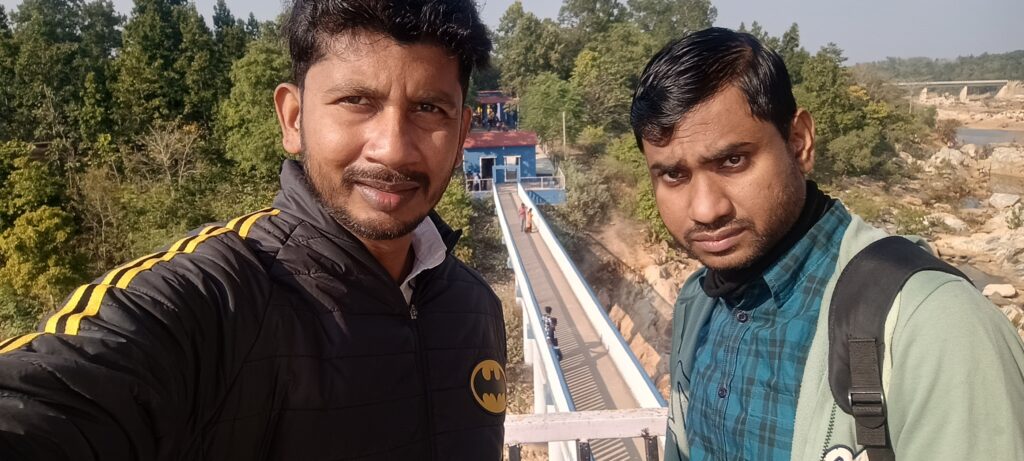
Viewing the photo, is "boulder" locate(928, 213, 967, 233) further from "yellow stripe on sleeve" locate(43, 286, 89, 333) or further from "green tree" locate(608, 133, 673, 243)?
"yellow stripe on sleeve" locate(43, 286, 89, 333)

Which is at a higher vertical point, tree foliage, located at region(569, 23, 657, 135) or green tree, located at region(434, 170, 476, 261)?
tree foliage, located at region(569, 23, 657, 135)

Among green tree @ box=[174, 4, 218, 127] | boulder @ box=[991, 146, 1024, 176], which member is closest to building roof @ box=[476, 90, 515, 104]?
green tree @ box=[174, 4, 218, 127]

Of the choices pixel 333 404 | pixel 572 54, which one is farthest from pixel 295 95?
pixel 572 54

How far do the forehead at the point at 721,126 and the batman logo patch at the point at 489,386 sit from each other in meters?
0.74

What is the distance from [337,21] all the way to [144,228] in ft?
57.3

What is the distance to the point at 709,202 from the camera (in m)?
1.33

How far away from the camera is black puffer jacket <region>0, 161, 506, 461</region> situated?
31.4 inches

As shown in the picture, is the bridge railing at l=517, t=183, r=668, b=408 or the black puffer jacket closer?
the black puffer jacket

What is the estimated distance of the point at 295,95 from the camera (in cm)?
135

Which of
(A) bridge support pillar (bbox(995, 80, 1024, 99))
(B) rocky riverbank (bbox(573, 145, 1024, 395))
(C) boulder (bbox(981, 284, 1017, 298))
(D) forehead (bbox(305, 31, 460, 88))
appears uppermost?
(A) bridge support pillar (bbox(995, 80, 1024, 99))

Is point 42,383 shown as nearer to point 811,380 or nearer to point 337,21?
point 337,21

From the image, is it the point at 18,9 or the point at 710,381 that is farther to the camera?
the point at 18,9

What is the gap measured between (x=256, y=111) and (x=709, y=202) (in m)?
19.2

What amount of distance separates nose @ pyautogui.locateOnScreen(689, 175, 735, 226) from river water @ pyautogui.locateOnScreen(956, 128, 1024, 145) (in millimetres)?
52583
